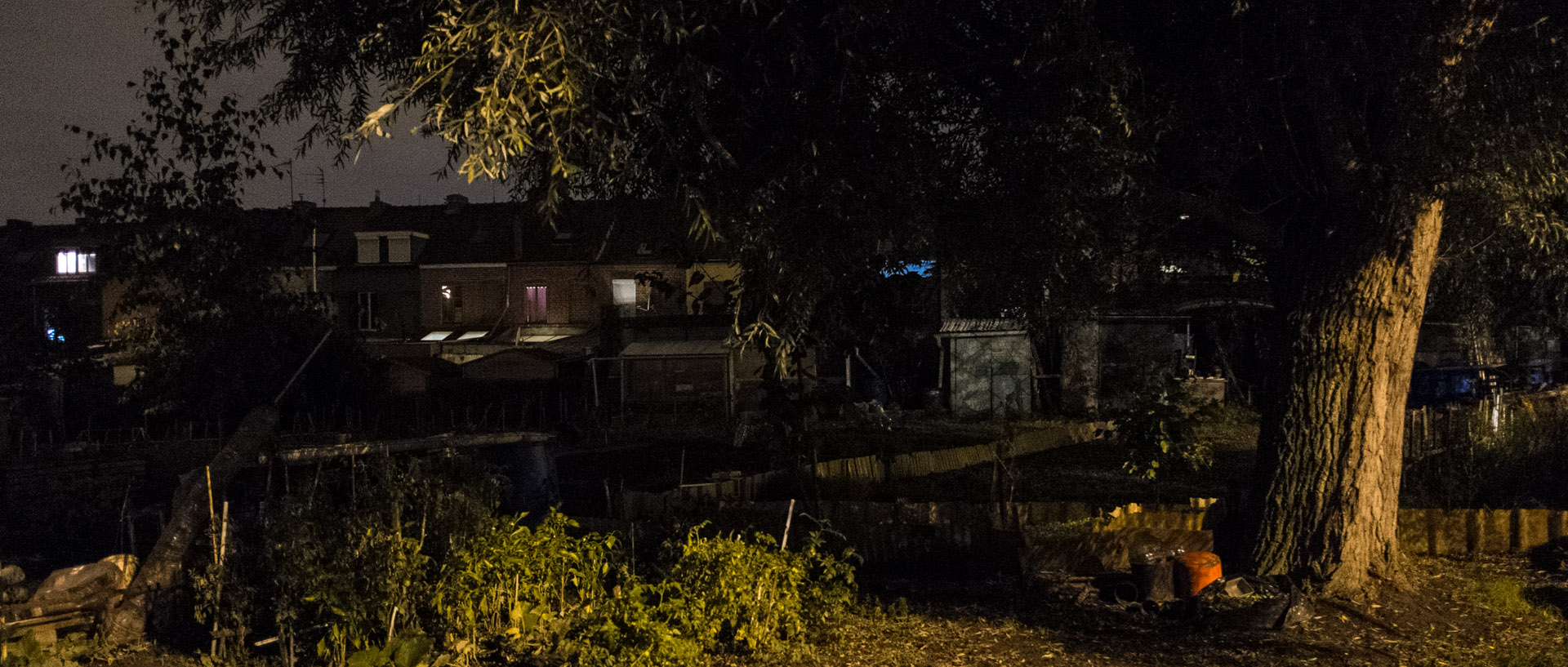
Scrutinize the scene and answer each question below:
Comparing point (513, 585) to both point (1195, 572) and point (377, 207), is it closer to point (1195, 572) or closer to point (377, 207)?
point (1195, 572)

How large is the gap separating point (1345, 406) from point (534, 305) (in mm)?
34329

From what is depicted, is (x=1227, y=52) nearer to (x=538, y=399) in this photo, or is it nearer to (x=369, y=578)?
(x=369, y=578)

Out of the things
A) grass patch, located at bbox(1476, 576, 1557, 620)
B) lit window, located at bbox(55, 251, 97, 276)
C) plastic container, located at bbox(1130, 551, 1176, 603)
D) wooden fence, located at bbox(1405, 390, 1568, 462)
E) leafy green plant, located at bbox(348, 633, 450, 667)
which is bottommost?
grass patch, located at bbox(1476, 576, 1557, 620)

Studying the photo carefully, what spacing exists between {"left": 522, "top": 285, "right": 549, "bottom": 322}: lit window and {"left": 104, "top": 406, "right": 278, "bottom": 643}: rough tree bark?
98.1 feet

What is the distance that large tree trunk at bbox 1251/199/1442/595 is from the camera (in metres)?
7.97

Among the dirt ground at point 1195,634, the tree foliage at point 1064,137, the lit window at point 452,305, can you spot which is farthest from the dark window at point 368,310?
the dirt ground at point 1195,634

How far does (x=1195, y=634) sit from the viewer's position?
745cm

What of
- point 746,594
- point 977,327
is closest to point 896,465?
point 746,594

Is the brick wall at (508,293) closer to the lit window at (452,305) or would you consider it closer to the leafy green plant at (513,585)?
the lit window at (452,305)

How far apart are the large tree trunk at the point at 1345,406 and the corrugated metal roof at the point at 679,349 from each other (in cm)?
2068

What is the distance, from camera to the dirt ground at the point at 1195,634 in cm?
686

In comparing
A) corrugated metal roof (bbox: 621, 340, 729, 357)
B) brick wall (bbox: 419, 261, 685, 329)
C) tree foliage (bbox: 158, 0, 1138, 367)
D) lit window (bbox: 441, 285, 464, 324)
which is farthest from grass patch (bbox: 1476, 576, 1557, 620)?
lit window (bbox: 441, 285, 464, 324)

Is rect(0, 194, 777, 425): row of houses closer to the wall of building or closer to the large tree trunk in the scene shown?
the wall of building

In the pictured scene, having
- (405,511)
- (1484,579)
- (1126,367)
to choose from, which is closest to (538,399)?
(1126,367)
